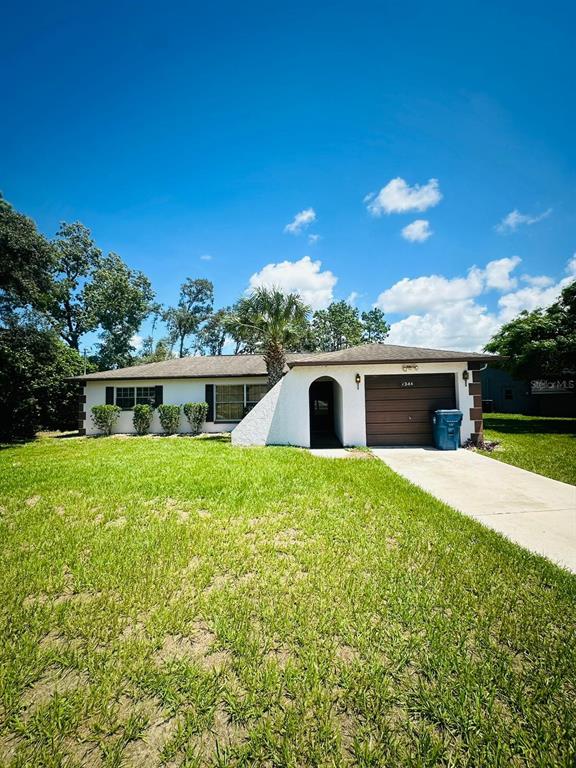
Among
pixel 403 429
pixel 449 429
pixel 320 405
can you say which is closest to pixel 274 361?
pixel 403 429

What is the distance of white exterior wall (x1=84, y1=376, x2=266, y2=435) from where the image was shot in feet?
47.0

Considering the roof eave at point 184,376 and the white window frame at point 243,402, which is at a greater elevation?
the roof eave at point 184,376

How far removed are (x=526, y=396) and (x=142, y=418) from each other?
2710 centimetres

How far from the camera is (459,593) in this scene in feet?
8.89

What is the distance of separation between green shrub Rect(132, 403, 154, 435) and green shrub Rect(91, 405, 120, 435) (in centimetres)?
104

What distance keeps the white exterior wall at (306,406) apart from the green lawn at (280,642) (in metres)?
5.90

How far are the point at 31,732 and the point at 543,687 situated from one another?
2.90 metres

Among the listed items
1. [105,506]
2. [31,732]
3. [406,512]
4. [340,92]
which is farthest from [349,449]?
[340,92]

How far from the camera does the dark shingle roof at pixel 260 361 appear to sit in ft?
32.6

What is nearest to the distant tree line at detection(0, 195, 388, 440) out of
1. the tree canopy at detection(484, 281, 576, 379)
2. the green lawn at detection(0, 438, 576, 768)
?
the green lawn at detection(0, 438, 576, 768)

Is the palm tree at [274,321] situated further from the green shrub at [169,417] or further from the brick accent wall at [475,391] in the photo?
the brick accent wall at [475,391]

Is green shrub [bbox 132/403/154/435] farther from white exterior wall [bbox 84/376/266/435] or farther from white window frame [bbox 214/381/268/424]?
white window frame [bbox 214/381/268/424]

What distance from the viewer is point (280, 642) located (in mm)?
2189

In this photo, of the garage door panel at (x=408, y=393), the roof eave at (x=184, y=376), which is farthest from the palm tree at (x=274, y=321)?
the garage door panel at (x=408, y=393)
